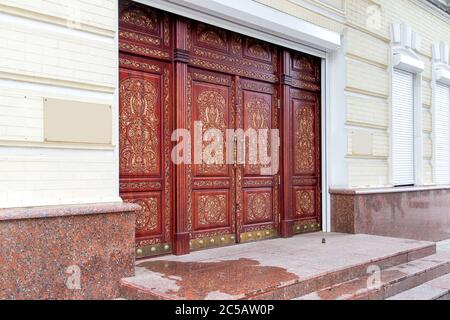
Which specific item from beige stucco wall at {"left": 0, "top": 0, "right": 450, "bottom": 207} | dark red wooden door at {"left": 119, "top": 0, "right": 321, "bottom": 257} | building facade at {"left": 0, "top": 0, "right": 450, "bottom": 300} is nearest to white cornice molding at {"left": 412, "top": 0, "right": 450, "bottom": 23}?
building facade at {"left": 0, "top": 0, "right": 450, "bottom": 300}

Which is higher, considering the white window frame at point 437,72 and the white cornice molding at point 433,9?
the white cornice molding at point 433,9

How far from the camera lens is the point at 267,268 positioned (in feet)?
14.9

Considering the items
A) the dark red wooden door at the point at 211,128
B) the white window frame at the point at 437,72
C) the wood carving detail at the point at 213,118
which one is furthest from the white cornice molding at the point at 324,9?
the white window frame at the point at 437,72

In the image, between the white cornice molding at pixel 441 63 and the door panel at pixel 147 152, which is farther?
the white cornice molding at pixel 441 63

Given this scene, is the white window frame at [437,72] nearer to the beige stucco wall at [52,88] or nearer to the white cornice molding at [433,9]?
the white cornice molding at [433,9]

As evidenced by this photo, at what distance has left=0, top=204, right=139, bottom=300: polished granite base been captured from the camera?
3.51 meters

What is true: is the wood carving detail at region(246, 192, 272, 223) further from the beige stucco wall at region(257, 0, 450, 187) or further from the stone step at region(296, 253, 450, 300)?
the stone step at region(296, 253, 450, 300)

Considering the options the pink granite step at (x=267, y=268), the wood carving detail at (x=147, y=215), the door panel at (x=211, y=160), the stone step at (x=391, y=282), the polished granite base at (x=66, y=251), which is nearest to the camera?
the polished granite base at (x=66, y=251)

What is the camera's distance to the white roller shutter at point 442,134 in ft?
31.0

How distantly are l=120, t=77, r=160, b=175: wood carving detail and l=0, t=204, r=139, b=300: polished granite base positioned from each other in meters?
0.87

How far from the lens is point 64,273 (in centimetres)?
377

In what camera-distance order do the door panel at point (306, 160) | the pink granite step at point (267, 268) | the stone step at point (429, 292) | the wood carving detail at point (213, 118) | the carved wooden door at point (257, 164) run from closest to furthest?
the pink granite step at point (267, 268), the stone step at point (429, 292), the wood carving detail at point (213, 118), the carved wooden door at point (257, 164), the door panel at point (306, 160)

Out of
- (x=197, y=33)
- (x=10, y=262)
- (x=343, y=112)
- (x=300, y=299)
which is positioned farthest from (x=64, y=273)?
(x=343, y=112)

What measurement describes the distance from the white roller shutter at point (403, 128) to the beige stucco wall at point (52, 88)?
5.57 m
